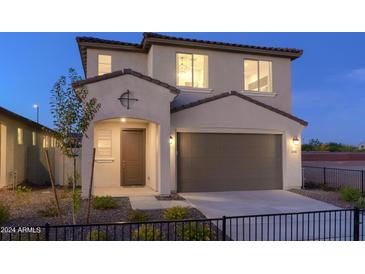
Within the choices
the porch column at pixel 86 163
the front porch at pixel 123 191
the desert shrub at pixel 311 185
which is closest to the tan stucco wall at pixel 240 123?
the desert shrub at pixel 311 185

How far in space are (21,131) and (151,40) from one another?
7.59 m

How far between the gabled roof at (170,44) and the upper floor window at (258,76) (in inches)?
21.3

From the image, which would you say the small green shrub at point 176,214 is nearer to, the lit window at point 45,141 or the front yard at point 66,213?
the front yard at point 66,213

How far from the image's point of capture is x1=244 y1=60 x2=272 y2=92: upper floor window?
43.2 feet

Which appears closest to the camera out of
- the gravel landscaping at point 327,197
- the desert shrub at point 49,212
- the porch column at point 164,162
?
the desert shrub at point 49,212

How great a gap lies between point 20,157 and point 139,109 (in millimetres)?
7044

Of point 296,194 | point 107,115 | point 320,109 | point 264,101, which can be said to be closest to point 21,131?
point 107,115

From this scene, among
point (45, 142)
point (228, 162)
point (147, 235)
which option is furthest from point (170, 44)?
point (45, 142)

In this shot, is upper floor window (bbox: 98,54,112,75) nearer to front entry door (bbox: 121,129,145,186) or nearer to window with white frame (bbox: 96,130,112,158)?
window with white frame (bbox: 96,130,112,158)

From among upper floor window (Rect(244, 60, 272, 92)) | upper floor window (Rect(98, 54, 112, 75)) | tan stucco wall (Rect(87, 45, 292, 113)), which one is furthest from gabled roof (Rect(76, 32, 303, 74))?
upper floor window (Rect(244, 60, 272, 92))

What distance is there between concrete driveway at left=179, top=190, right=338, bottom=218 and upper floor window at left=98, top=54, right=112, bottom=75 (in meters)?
6.32

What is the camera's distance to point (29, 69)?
1339 inches

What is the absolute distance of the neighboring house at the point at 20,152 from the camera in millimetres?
11352

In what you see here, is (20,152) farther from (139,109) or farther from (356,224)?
(356,224)
